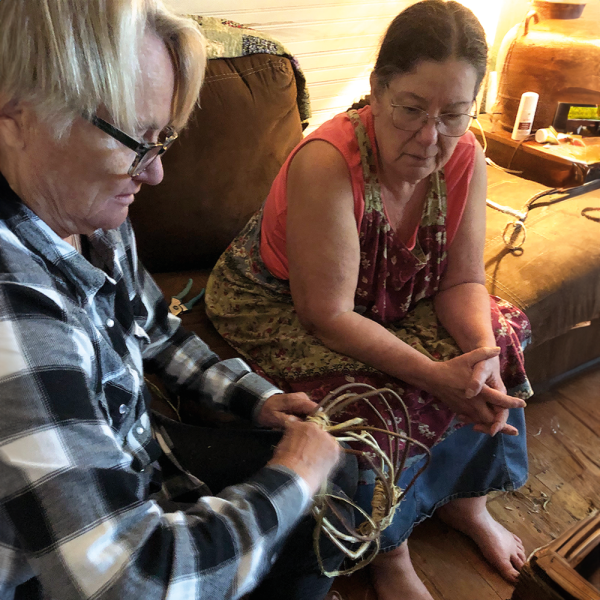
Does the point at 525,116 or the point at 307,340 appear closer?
the point at 307,340

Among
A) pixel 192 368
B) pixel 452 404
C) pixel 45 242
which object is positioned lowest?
pixel 452 404

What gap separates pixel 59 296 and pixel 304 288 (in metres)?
0.60

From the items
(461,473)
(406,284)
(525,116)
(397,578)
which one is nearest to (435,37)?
(406,284)

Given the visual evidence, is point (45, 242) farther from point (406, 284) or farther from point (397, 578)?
point (397, 578)

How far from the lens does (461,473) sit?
133cm

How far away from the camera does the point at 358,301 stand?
126cm

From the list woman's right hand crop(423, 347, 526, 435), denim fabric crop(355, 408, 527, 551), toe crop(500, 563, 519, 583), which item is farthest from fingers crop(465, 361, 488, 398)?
toe crop(500, 563, 519, 583)

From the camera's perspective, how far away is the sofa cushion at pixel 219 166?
1.50 metres

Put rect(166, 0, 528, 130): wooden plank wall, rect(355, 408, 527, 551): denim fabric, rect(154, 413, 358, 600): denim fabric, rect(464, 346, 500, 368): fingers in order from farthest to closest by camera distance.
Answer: rect(166, 0, 528, 130): wooden plank wall < rect(355, 408, 527, 551): denim fabric < rect(464, 346, 500, 368): fingers < rect(154, 413, 358, 600): denim fabric

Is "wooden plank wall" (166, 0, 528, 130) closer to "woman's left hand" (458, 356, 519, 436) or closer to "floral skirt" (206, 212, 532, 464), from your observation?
"floral skirt" (206, 212, 532, 464)

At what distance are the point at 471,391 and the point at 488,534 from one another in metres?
0.53

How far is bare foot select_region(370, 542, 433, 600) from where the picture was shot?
4.09 feet

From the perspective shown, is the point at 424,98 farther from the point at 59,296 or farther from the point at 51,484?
the point at 51,484

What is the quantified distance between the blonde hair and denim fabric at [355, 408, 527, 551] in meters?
1.01
